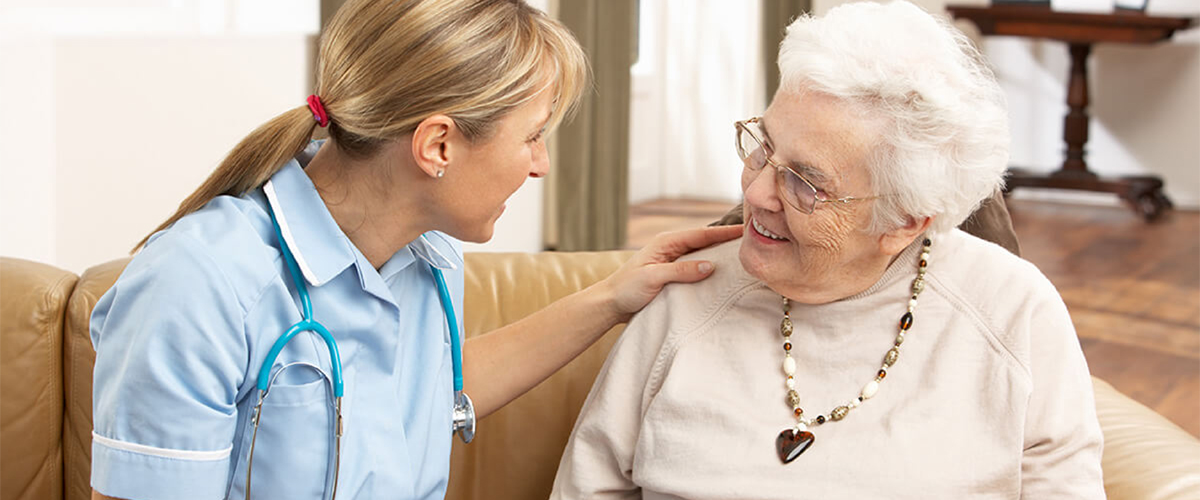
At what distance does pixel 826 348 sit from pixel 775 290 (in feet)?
0.34

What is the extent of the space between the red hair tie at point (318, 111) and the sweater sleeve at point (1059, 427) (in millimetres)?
916

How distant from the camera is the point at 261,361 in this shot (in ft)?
4.40

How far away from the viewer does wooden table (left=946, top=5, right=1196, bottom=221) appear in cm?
665

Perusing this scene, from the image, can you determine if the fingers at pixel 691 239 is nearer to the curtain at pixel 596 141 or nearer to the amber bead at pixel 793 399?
the amber bead at pixel 793 399

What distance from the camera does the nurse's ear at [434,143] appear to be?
4.42 feet

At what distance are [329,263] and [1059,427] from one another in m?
0.91

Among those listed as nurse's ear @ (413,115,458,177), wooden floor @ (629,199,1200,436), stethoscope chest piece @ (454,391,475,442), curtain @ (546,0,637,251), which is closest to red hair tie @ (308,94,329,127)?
nurse's ear @ (413,115,458,177)

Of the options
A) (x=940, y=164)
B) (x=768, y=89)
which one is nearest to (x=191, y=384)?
(x=940, y=164)

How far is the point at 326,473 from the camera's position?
1401mm

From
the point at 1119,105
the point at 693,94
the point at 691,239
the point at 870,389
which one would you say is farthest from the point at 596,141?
the point at 1119,105

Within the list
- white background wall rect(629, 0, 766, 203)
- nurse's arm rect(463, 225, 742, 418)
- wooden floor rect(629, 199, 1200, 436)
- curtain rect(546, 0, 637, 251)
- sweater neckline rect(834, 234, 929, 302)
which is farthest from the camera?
white background wall rect(629, 0, 766, 203)

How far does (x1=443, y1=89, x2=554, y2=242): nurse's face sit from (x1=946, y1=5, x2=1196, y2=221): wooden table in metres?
5.90

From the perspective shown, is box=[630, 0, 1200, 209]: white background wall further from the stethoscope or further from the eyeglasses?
the stethoscope

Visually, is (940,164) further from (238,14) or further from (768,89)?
(768,89)
